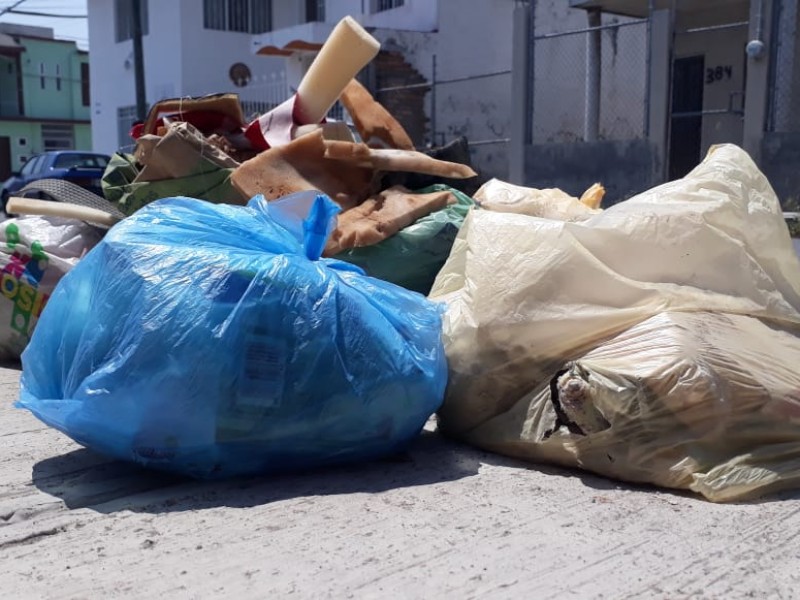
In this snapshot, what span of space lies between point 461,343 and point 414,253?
1.05 meters

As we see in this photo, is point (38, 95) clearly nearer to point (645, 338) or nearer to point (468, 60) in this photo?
point (468, 60)

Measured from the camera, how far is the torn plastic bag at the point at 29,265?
4.03 metres

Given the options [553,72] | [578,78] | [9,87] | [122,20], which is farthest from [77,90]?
[578,78]

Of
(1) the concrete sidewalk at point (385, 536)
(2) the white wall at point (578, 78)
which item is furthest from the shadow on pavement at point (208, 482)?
(2) the white wall at point (578, 78)

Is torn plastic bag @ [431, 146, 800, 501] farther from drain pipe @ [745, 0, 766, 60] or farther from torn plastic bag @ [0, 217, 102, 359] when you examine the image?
drain pipe @ [745, 0, 766, 60]

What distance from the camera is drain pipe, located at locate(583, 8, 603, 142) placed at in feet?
33.9

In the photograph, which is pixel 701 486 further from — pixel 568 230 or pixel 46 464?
pixel 46 464

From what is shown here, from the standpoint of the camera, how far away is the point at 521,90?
970cm

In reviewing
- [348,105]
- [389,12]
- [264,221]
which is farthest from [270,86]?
[264,221]

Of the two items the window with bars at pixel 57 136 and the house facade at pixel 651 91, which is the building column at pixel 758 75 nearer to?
the house facade at pixel 651 91

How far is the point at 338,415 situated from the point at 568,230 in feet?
3.27

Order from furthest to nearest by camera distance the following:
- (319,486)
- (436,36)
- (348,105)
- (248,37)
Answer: (248,37) < (436,36) < (348,105) < (319,486)

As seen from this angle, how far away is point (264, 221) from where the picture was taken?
2.88 metres

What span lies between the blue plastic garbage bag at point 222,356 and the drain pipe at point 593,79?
8.24m
